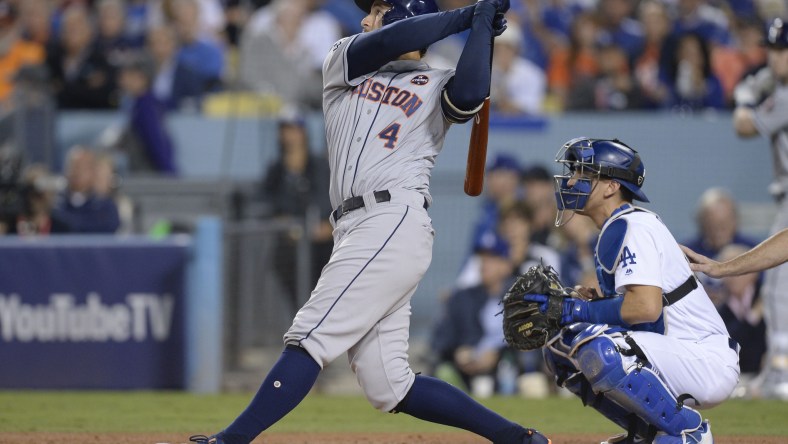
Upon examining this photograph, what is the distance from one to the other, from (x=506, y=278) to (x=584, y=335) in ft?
14.3

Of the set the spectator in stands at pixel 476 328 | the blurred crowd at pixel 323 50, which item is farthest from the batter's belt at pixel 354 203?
the blurred crowd at pixel 323 50

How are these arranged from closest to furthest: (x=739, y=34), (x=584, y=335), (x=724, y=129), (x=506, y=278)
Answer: (x=584, y=335)
(x=506, y=278)
(x=724, y=129)
(x=739, y=34)

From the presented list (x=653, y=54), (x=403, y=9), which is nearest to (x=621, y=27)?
(x=653, y=54)

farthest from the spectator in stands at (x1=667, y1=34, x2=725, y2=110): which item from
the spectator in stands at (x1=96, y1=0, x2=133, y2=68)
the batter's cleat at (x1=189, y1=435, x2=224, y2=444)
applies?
the batter's cleat at (x1=189, y1=435, x2=224, y2=444)

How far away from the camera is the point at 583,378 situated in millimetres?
4242

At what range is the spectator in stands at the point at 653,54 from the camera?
35.3 ft

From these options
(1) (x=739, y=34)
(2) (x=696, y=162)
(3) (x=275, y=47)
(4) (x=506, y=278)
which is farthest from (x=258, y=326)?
(1) (x=739, y=34)

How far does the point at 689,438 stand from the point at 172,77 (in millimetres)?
7898

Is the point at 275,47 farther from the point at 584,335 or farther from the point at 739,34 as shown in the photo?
the point at 584,335

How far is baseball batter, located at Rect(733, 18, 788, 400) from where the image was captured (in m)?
6.93

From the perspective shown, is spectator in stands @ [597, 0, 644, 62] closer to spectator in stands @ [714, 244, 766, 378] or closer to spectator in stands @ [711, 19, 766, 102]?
spectator in stands @ [711, 19, 766, 102]

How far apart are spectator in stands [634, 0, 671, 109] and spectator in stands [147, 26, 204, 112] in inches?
162

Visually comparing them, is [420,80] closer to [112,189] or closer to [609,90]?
[112,189]

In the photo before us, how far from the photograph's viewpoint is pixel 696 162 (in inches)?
400
